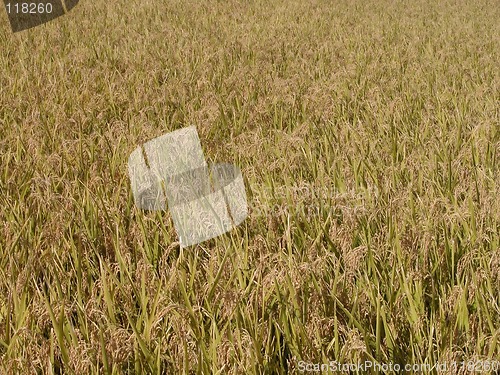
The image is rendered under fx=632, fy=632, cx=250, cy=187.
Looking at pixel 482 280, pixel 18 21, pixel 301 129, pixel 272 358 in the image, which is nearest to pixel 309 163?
pixel 301 129

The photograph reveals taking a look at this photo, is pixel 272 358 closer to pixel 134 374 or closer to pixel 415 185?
pixel 134 374

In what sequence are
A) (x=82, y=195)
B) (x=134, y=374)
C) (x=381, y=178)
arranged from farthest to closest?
(x=381, y=178), (x=82, y=195), (x=134, y=374)

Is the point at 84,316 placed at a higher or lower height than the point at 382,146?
higher

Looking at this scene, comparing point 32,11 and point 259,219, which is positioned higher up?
point 32,11

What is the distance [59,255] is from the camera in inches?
77.9

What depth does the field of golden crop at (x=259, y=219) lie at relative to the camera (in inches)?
59.7

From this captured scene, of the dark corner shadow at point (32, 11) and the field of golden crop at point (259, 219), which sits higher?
the dark corner shadow at point (32, 11)

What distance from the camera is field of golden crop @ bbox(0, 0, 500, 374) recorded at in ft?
4.97

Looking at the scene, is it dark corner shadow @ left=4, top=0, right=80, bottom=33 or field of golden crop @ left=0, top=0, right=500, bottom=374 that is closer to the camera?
field of golden crop @ left=0, top=0, right=500, bottom=374

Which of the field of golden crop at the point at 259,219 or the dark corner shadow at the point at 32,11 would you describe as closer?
the field of golden crop at the point at 259,219

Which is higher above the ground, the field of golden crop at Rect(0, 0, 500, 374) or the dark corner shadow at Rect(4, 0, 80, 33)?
the dark corner shadow at Rect(4, 0, 80, 33)

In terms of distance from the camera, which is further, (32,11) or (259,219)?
(32,11)

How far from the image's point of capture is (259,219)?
222 cm

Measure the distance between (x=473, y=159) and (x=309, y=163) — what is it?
774 millimetres
